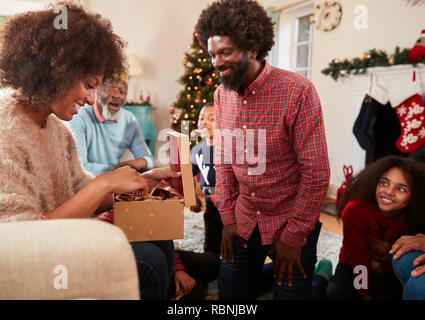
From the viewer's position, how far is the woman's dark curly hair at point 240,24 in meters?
1.28

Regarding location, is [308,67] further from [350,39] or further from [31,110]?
[31,110]

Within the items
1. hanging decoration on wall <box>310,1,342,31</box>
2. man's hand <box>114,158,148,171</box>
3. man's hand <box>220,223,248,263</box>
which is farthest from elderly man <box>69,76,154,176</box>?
hanging decoration on wall <box>310,1,342,31</box>

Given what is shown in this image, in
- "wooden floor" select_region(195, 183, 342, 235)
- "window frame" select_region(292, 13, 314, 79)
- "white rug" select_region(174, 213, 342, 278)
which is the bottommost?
"white rug" select_region(174, 213, 342, 278)

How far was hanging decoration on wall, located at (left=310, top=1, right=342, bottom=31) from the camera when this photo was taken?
13.2ft

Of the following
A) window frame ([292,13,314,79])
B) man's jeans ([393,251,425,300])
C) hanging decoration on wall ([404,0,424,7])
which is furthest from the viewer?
window frame ([292,13,314,79])

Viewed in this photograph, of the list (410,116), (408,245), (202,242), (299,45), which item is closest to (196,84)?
(299,45)

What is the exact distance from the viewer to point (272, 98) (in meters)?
1.31

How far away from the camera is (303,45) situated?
16.1ft

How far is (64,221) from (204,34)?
0.95 metres

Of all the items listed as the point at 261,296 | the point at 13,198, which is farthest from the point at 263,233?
the point at 13,198

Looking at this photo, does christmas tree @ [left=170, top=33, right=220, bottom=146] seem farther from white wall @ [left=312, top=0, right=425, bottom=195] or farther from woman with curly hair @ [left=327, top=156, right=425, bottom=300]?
woman with curly hair @ [left=327, top=156, right=425, bottom=300]

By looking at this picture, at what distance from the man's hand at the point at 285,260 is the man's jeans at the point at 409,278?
35cm

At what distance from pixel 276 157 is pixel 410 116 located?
2.54m

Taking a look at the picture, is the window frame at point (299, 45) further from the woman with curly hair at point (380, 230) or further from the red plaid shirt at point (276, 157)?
the red plaid shirt at point (276, 157)
